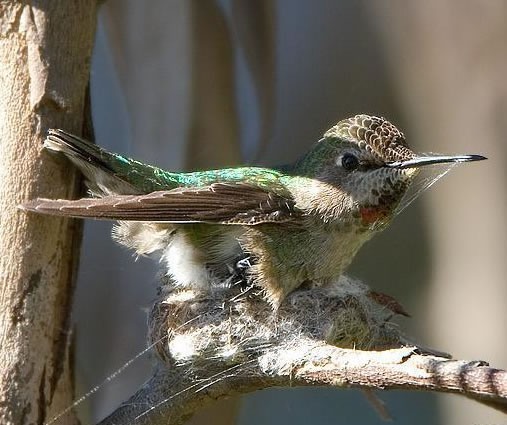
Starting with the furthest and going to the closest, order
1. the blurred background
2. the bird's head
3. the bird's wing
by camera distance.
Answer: the blurred background
the bird's head
the bird's wing

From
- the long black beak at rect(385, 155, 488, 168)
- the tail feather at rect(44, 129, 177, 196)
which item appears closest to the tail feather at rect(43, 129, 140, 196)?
the tail feather at rect(44, 129, 177, 196)

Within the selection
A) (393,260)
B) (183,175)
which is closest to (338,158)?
(183,175)

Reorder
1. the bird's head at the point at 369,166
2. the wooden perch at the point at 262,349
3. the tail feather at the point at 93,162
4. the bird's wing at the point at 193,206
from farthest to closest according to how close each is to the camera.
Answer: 1. the bird's head at the point at 369,166
2. the tail feather at the point at 93,162
3. the bird's wing at the point at 193,206
4. the wooden perch at the point at 262,349

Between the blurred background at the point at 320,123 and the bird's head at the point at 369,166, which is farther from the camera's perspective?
the blurred background at the point at 320,123

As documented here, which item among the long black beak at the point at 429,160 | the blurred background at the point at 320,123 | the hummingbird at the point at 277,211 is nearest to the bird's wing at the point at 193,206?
the hummingbird at the point at 277,211

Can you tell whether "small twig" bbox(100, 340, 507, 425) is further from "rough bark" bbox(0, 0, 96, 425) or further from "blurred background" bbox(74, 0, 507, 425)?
"blurred background" bbox(74, 0, 507, 425)

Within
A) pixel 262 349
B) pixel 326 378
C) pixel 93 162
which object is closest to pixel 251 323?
pixel 262 349

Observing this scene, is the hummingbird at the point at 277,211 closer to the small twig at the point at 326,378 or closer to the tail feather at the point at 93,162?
the tail feather at the point at 93,162
